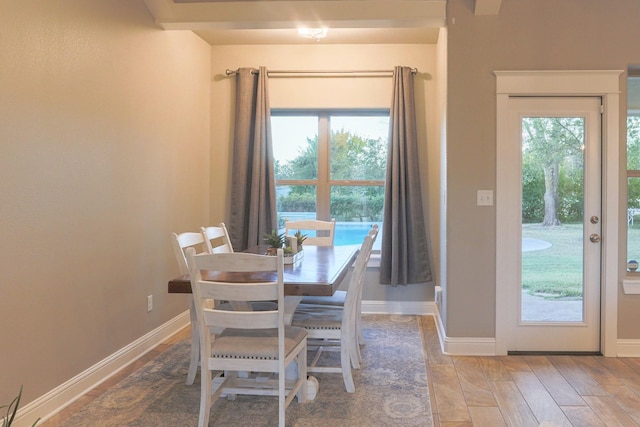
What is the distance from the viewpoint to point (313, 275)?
2.44 meters

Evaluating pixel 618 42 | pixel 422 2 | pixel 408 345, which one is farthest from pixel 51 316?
pixel 618 42

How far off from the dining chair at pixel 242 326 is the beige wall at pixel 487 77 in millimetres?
1488

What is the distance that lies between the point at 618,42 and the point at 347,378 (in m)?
2.95

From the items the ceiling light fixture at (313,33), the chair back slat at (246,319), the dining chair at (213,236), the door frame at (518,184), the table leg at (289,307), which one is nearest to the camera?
the chair back slat at (246,319)

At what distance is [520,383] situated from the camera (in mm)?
2846

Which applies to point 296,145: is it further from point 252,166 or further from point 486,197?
point 486,197

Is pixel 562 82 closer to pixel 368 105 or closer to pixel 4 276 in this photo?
pixel 368 105

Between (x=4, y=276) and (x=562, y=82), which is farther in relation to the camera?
(x=562, y=82)

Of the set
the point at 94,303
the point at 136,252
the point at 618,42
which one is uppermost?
the point at 618,42

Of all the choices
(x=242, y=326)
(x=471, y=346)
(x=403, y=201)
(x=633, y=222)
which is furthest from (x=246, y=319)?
(x=633, y=222)

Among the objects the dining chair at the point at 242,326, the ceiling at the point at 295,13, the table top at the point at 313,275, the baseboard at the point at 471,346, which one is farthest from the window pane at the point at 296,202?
the dining chair at the point at 242,326

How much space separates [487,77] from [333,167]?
1.83m

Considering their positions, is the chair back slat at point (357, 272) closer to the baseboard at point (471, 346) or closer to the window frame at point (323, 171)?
the baseboard at point (471, 346)

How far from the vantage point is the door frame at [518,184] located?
3.27 m
